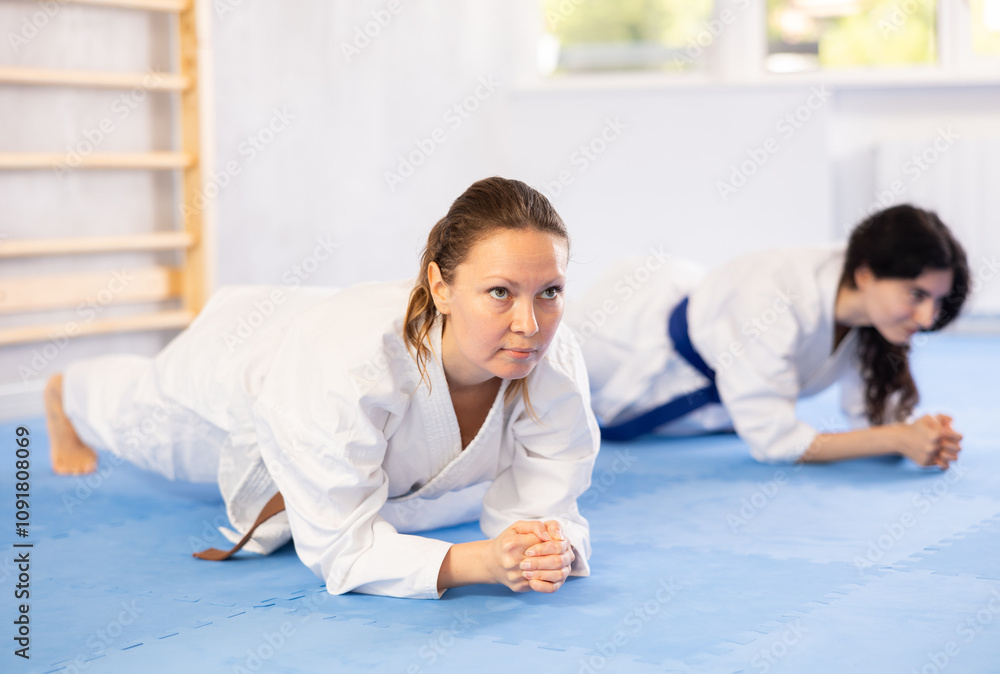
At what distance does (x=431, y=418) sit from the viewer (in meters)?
1.58

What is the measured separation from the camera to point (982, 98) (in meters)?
4.55

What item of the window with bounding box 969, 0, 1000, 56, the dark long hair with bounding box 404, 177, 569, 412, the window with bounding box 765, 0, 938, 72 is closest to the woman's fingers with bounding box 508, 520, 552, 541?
the dark long hair with bounding box 404, 177, 569, 412

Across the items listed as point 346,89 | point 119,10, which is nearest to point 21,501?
point 119,10

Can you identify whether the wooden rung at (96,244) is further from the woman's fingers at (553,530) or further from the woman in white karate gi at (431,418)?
the woman's fingers at (553,530)

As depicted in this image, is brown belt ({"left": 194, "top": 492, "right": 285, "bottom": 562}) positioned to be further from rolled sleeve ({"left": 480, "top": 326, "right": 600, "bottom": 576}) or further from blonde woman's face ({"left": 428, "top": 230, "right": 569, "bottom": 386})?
blonde woman's face ({"left": 428, "top": 230, "right": 569, "bottom": 386})

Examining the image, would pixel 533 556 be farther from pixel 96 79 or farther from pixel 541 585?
pixel 96 79

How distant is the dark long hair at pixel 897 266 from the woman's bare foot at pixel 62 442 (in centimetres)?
→ 181

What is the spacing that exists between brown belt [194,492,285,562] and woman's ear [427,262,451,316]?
486mm

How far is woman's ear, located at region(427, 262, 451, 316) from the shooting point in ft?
4.84

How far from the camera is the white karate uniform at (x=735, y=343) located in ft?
7.62

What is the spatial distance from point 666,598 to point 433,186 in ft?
10.8

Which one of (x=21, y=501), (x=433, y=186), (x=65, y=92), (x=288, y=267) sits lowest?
(x=21, y=501)

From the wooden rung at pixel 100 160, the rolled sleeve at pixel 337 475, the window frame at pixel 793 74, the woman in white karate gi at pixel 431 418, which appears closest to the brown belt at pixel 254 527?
the woman in white karate gi at pixel 431 418

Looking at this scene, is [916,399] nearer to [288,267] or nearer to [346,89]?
[288,267]
